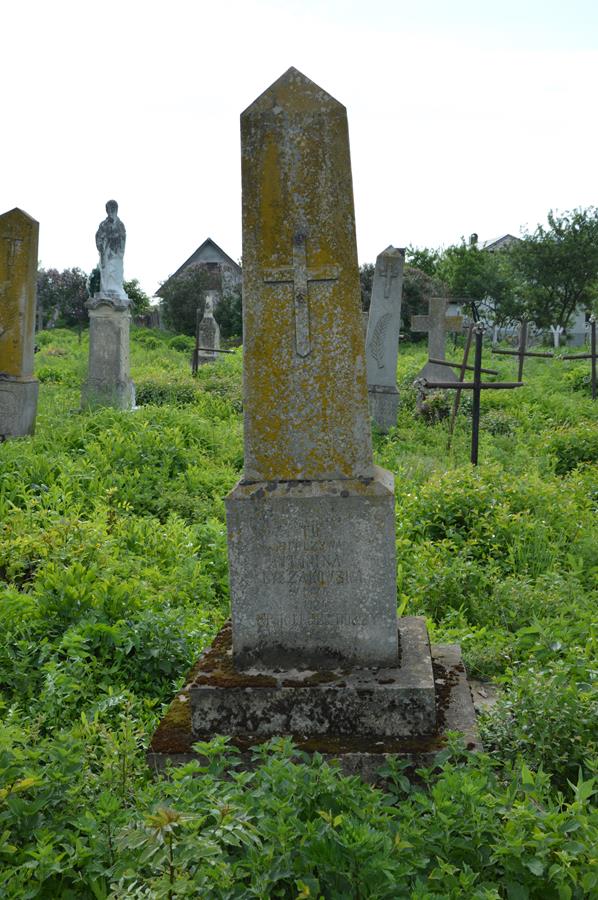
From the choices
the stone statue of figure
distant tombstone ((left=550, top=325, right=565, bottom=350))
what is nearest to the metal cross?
the stone statue of figure

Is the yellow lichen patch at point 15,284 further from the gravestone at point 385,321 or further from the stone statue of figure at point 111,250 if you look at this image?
the gravestone at point 385,321

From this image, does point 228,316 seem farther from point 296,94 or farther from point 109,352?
point 296,94

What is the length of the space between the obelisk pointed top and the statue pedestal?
393 inches

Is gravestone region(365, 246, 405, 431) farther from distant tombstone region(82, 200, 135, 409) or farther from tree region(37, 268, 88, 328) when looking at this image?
tree region(37, 268, 88, 328)

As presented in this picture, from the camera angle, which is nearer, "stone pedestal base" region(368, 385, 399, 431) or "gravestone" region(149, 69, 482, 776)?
"gravestone" region(149, 69, 482, 776)

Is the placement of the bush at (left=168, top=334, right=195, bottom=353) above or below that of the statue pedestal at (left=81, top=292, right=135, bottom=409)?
above

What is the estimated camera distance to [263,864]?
2.57m

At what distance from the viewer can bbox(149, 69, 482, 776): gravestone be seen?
389 cm

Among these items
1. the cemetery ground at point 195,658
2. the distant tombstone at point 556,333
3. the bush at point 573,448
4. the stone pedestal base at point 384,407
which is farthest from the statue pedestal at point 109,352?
the distant tombstone at point 556,333

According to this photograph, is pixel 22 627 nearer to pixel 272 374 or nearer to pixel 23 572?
pixel 23 572

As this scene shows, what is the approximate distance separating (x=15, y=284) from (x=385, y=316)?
605 cm

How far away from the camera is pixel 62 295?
39312 mm

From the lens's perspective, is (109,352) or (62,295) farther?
(62,295)

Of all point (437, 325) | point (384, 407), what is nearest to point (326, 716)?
point (384, 407)
